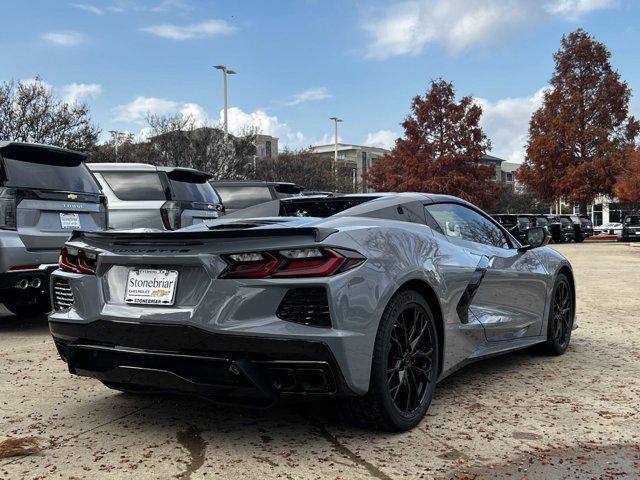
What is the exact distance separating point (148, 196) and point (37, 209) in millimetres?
2138

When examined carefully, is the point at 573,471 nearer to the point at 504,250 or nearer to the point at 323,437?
the point at 323,437

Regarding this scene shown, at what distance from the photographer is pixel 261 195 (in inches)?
518

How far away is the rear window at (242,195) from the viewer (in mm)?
13141

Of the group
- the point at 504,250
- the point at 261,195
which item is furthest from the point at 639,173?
the point at 504,250

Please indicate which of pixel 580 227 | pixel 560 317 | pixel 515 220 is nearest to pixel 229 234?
pixel 560 317

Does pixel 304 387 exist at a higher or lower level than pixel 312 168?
lower

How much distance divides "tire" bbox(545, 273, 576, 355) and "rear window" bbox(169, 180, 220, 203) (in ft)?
16.9

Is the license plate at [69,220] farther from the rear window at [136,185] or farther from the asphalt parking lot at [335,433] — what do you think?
→ the asphalt parking lot at [335,433]

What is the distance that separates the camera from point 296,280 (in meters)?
3.12

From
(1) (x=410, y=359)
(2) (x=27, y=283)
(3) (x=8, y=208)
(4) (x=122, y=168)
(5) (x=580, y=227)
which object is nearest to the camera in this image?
(1) (x=410, y=359)

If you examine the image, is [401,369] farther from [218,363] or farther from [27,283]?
[27,283]

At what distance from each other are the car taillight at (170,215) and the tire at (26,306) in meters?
1.75

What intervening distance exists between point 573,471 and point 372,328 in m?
1.15

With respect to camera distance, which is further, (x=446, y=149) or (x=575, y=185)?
(x=446, y=149)
